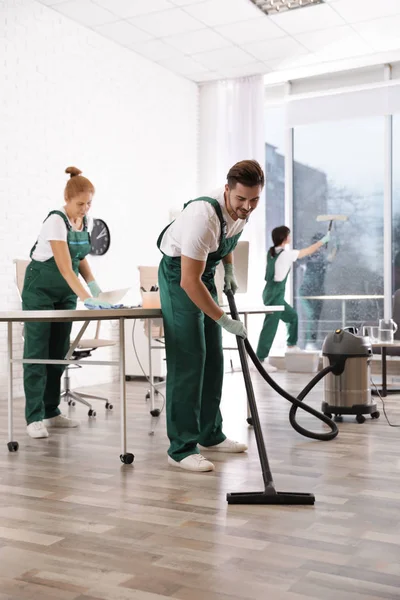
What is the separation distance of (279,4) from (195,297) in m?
3.70

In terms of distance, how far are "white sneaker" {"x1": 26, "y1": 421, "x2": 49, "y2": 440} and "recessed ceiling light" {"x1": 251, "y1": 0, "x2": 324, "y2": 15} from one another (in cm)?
354

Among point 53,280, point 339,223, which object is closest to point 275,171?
point 339,223

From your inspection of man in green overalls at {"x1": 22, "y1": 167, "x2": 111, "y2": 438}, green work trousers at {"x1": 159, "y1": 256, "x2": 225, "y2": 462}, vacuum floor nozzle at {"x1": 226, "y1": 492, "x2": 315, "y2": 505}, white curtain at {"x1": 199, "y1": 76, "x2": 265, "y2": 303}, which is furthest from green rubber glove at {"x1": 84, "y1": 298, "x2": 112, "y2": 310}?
white curtain at {"x1": 199, "y1": 76, "x2": 265, "y2": 303}

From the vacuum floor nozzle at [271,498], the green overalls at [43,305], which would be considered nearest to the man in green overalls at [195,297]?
the vacuum floor nozzle at [271,498]

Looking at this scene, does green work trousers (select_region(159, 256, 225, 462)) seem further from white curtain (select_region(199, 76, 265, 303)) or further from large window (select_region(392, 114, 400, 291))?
large window (select_region(392, 114, 400, 291))

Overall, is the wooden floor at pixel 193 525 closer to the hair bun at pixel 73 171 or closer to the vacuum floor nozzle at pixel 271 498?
the vacuum floor nozzle at pixel 271 498

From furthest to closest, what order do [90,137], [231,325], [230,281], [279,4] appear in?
[90,137]
[279,4]
[230,281]
[231,325]

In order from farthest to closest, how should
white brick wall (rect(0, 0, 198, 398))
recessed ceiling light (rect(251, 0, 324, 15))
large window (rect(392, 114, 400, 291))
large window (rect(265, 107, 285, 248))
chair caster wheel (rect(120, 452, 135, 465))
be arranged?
large window (rect(265, 107, 285, 248))
large window (rect(392, 114, 400, 291))
recessed ceiling light (rect(251, 0, 324, 15))
white brick wall (rect(0, 0, 198, 398))
chair caster wheel (rect(120, 452, 135, 465))

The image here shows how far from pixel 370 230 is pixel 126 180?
2.54 metres

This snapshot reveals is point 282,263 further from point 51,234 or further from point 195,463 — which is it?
point 195,463

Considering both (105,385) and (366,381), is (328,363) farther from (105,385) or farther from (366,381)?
(105,385)

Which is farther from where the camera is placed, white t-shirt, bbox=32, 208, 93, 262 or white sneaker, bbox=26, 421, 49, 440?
white sneaker, bbox=26, 421, 49, 440

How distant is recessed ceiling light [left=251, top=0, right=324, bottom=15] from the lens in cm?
539

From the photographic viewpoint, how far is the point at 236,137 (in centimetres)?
726
